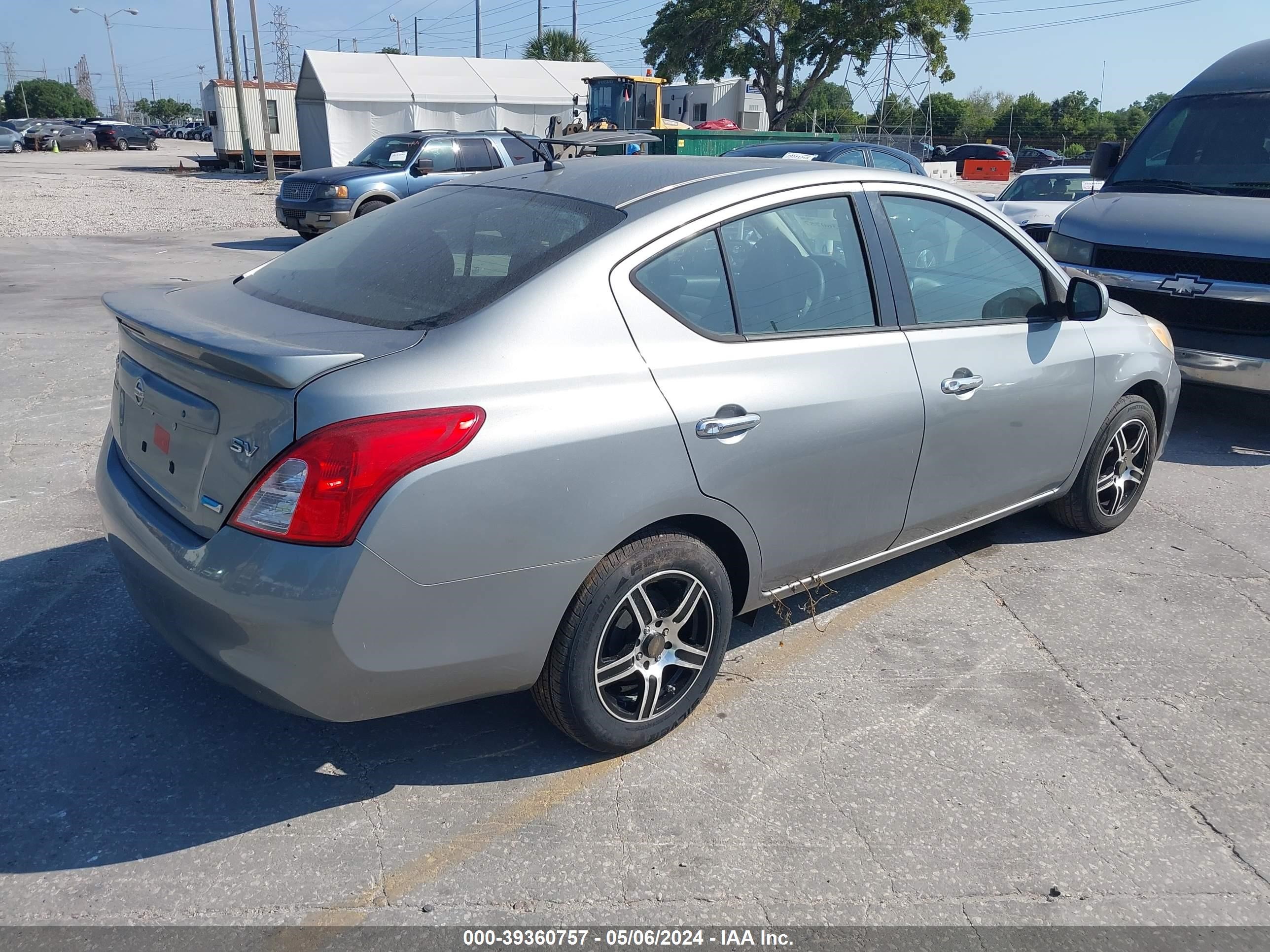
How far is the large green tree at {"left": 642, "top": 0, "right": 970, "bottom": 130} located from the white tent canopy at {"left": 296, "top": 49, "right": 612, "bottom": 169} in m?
13.8

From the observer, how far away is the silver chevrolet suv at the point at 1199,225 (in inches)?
245

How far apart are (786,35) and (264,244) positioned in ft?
123

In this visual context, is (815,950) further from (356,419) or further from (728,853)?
(356,419)

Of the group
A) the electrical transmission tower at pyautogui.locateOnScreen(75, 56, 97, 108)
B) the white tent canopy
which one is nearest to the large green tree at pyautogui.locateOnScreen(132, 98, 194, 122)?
the electrical transmission tower at pyautogui.locateOnScreen(75, 56, 97, 108)

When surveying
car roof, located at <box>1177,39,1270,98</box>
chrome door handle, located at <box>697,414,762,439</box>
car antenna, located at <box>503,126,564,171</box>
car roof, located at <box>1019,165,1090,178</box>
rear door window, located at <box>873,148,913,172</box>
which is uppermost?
car roof, located at <box>1177,39,1270,98</box>

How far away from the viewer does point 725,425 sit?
3006 mm

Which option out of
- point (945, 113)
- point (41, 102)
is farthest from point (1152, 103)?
point (41, 102)

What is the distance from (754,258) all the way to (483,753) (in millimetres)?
1777

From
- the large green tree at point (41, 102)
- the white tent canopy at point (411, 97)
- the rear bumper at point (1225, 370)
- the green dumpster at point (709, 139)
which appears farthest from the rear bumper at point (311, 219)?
the large green tree at point (41, 102)

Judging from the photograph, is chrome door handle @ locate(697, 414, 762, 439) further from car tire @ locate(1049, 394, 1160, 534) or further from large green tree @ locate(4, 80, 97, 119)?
large green tree @ locate(4, 80, 97, 119)

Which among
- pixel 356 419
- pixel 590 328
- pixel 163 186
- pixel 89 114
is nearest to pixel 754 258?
pixel 590 328

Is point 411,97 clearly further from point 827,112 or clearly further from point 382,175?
point 827,112

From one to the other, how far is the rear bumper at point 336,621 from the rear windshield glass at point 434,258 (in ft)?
2.39

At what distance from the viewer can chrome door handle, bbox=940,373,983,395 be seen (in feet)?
12.1
